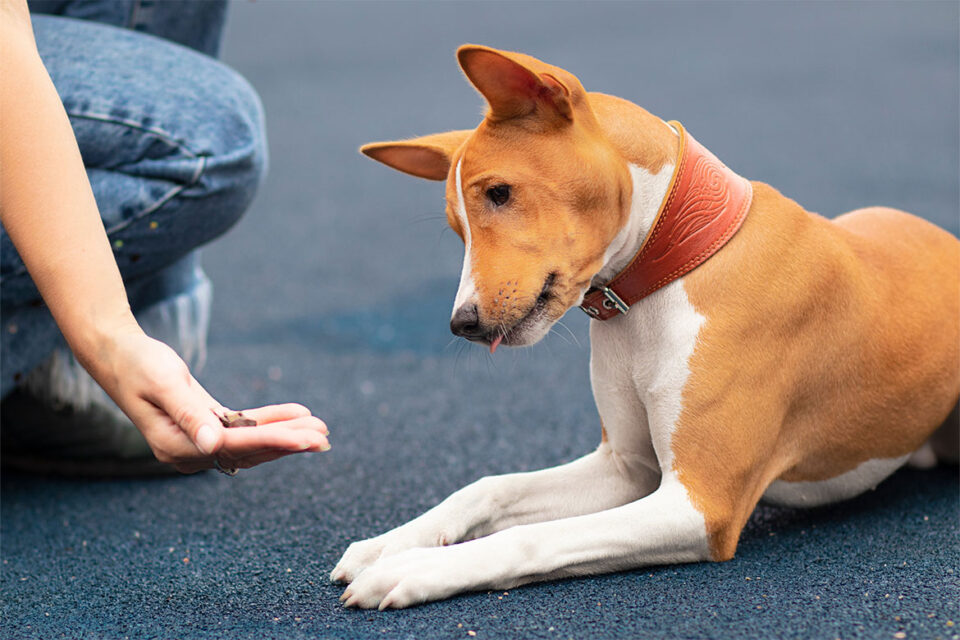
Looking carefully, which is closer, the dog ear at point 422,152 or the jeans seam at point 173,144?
the dog ear at point 422,152

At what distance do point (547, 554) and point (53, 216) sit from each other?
866 mm

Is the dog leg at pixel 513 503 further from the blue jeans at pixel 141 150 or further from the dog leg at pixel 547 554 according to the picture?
the blue jeans at pixel 141 150

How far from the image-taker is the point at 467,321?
1.48m

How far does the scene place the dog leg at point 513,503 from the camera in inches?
64.0

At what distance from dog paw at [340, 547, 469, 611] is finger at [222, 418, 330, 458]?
0.92ft

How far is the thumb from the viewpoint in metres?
1.27

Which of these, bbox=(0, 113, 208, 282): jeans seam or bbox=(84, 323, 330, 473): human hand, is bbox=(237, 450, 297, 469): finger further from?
bbox=(0, 113, 208, 282): jeans seam

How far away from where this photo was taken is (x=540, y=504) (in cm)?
178

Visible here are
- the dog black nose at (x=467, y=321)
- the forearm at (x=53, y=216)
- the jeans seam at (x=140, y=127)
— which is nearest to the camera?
the forearm at (x=53, y=216)

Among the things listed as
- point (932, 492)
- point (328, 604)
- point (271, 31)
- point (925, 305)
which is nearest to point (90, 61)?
point (328, 604)

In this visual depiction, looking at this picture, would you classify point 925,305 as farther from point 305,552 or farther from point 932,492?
point 305,552

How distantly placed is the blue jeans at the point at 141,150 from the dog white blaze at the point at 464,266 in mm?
805

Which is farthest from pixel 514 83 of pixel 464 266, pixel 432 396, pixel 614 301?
pixel 432 396

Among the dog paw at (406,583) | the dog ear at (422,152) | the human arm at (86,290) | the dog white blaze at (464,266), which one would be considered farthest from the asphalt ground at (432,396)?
the dog white blaze at (464,266)
